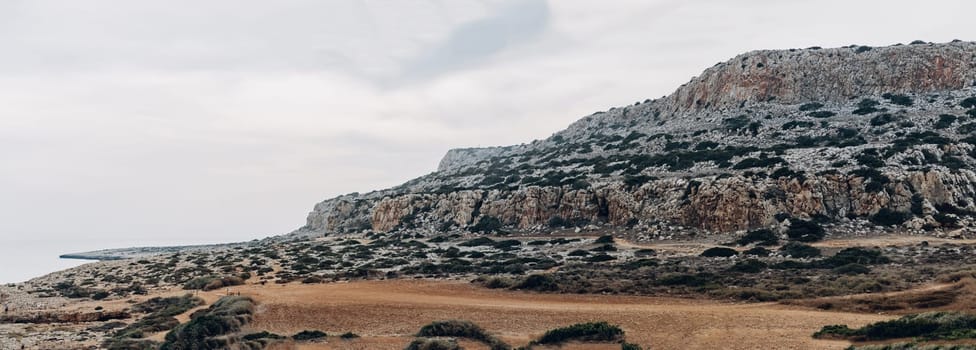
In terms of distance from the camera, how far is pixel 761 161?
47.3 m

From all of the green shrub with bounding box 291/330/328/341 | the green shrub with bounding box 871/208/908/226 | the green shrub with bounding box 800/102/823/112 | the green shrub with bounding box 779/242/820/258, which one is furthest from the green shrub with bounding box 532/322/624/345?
the green shrub with bounding box 800/102/823/112

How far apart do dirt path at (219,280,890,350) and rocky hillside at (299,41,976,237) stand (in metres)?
21.1

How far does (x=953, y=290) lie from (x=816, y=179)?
23.3 meters

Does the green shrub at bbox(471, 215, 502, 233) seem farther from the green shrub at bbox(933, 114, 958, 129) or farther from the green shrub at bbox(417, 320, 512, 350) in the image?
the green shrub at bbox(933, 114, 958, 129)

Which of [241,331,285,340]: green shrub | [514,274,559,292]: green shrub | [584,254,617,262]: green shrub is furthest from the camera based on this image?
[584,254,617,262]: green shrub

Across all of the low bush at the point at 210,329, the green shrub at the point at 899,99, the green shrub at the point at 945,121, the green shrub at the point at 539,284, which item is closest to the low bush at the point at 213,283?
the low bush at the point at 210,329

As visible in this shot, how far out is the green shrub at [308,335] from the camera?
18.8 m

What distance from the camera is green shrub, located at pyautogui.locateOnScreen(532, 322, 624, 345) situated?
55.9 feet

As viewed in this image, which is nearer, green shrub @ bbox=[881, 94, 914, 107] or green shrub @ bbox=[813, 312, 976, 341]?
green shrub @ bbox=[813, 312, 976, 341]

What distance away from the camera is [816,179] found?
133 ft

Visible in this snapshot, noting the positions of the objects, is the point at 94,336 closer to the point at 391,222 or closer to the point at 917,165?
the point at 391,222

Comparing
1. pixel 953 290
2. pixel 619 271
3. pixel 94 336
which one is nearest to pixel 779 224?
pixel 619 271

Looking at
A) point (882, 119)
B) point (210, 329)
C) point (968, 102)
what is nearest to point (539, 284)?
point (210, 329)

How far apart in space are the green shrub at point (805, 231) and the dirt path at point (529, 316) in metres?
17.9
